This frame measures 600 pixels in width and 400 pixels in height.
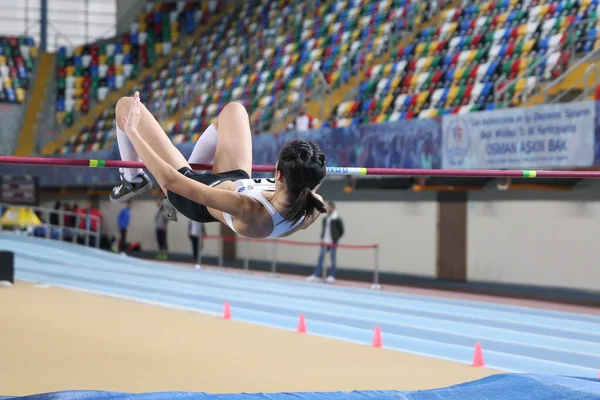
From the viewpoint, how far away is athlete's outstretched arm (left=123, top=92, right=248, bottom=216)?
183 inches

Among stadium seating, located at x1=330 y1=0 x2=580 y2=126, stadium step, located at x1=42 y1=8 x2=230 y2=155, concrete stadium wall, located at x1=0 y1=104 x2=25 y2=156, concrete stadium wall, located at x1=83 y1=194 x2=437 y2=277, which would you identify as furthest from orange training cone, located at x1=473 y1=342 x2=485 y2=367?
concrete stadium wall, located at x1=0 y1=104 x2=25 y2=156

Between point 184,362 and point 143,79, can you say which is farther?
point 143,79

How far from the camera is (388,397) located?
5684 millimetres

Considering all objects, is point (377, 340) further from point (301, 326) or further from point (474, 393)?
point (474, 393)

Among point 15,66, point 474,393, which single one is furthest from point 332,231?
point 15,66

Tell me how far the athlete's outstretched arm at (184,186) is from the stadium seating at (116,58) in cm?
2582

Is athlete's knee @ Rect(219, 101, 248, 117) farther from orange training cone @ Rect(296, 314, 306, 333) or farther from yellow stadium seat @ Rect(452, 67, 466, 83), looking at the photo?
yellow stadium seat @ Rect(452, 67, 466, 83)

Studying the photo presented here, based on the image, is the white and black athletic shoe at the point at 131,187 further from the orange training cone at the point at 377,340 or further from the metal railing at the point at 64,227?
the metal railing at the point at 64,227

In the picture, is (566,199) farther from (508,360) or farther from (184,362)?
(184,362)

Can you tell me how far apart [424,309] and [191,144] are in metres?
8.36

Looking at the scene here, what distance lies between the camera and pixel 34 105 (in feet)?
101

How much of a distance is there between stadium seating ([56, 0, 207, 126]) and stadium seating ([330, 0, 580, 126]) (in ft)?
38.7

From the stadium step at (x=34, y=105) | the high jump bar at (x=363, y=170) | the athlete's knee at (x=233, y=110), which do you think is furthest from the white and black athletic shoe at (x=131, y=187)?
the stadium step at (x=34, y=105)

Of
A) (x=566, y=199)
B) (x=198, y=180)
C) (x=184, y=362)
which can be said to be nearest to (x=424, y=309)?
(x=566, y=199)
